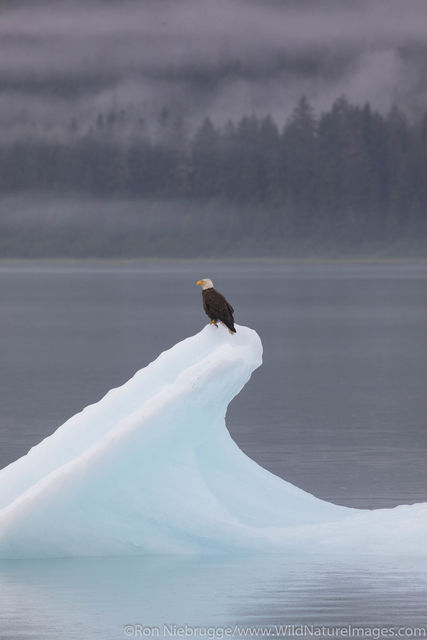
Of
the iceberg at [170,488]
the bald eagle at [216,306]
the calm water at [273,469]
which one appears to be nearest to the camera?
the calm water at [273,469]

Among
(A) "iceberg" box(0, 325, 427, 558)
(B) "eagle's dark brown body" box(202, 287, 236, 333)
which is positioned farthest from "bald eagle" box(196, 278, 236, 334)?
(A) "iceberg" box(0, 325, 427, 558)

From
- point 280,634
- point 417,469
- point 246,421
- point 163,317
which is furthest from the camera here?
point 163,317

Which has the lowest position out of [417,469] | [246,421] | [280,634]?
[280,634]

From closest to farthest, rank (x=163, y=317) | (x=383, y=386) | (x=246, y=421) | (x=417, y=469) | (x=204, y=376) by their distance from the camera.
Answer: (x=204, y=376)
(x=417, y=469)
(x=246, y=421)
(x=383, y=386)
(x=163, y=317)

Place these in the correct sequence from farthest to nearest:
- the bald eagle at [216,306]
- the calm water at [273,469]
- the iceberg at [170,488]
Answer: the bald eagle at [216,306] → the iceberg at [170,488] → the calm water at [273,469]

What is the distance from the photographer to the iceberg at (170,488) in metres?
14.4

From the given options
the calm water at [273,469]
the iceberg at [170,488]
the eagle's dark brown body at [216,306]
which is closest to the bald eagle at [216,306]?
the eagle's dark brown body at [216,306]

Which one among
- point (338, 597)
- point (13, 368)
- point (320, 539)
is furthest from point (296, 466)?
point (13, 368)

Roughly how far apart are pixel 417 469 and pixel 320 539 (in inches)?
288

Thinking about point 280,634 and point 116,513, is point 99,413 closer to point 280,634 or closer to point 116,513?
point 116,513

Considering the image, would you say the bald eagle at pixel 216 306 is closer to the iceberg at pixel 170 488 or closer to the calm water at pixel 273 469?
the iceberg at pixel 170 488

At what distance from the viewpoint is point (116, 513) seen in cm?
1467

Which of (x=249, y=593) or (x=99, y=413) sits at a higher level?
(x=99, y=413)

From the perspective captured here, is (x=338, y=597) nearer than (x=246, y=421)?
Yes
